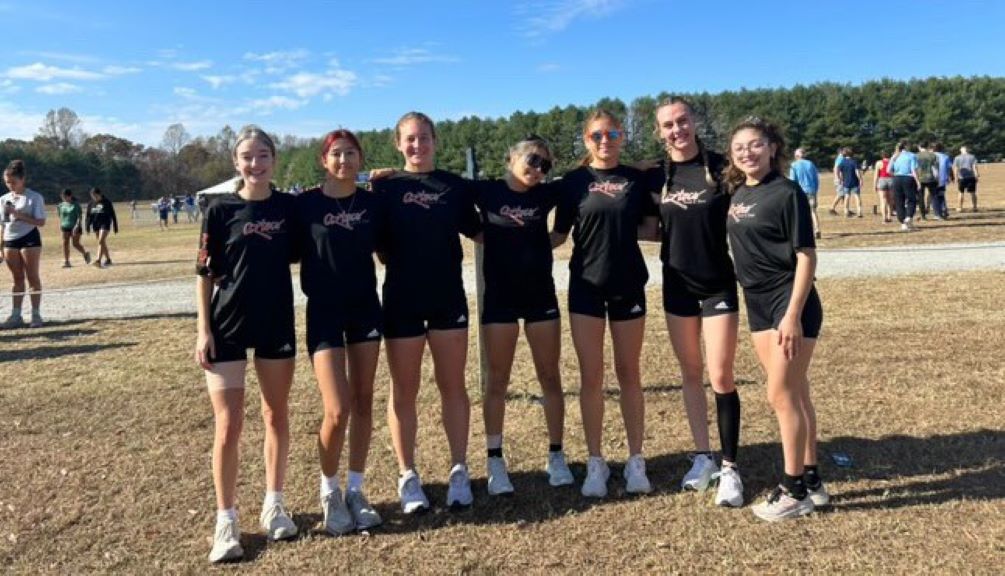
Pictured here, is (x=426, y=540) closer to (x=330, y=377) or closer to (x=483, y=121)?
(x=330, y=377)

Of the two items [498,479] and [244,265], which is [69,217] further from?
[498,479]

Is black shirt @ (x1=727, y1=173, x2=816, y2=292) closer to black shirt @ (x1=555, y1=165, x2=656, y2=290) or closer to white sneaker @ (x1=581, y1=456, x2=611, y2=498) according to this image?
black shirt @ (x1=555, y1=165, x2=656, y2=290)

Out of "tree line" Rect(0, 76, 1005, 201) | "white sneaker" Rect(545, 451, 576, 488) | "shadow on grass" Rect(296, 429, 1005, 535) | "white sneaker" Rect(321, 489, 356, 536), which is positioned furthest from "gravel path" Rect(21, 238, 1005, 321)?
"tree line" Rect(0, 76, 1005, 201)

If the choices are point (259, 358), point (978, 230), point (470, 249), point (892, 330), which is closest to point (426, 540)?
point (259, 358)

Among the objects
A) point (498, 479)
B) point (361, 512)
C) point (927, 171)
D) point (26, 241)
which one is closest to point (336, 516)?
point (361, 512)

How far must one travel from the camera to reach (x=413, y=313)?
3666 mm

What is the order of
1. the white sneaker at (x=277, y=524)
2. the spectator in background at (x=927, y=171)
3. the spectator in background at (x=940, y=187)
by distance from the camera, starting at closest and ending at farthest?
1. the white sneaker at (x=277, y=524)
2. the spectator in background at (x=927, y=171)
3. the spectator in background at (x=940, y=187)

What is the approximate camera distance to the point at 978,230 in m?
15.2

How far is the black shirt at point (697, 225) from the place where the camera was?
371cm

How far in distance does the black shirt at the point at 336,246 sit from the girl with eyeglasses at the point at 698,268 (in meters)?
1.61

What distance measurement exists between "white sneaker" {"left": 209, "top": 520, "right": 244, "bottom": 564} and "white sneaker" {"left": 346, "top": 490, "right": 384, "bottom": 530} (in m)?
0.57

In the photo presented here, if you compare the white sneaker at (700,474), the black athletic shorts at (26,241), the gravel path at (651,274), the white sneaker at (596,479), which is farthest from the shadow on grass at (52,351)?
the white sneaker at (700,474)

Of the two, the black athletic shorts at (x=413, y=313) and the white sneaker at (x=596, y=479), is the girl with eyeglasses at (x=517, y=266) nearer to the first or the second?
the black athletic shorts at (x=413, y=313)

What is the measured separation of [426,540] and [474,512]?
370 millimetres
